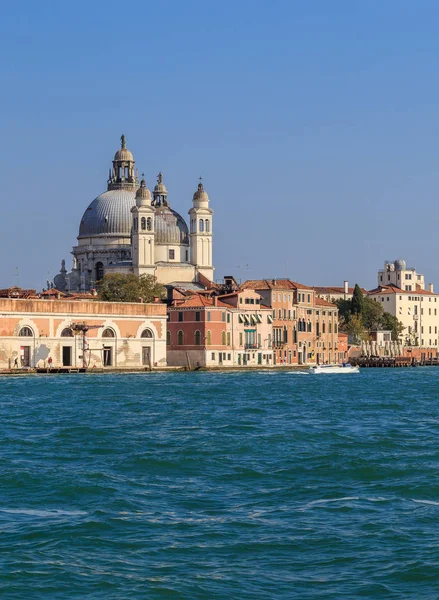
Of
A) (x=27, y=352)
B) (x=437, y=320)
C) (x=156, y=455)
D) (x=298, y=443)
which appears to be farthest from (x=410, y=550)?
(x=437, y=320)

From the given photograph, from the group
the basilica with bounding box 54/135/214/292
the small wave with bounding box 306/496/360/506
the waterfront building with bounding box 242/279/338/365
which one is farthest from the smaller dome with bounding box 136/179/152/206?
the small wave with bounding box 306/496/360/506

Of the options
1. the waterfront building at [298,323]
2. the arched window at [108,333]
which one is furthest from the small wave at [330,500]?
the waterfront building at [298,323]

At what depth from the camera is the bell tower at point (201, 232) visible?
94.2m

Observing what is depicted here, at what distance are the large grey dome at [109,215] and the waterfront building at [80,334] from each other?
2447 cm

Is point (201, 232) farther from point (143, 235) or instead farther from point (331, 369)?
point (331, 369)

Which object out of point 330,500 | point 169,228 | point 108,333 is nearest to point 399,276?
point 169,228

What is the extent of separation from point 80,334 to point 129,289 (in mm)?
11971

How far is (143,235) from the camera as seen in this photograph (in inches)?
3546

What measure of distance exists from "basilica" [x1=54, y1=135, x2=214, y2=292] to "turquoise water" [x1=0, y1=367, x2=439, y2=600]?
6051 centimetres

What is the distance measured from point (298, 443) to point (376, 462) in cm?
351

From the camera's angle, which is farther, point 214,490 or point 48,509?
point 214,490

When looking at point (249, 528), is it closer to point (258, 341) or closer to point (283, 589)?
→ point (283, 589)

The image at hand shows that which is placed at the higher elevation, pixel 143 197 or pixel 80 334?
pixel 143 197

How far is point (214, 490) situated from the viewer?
17391mm
